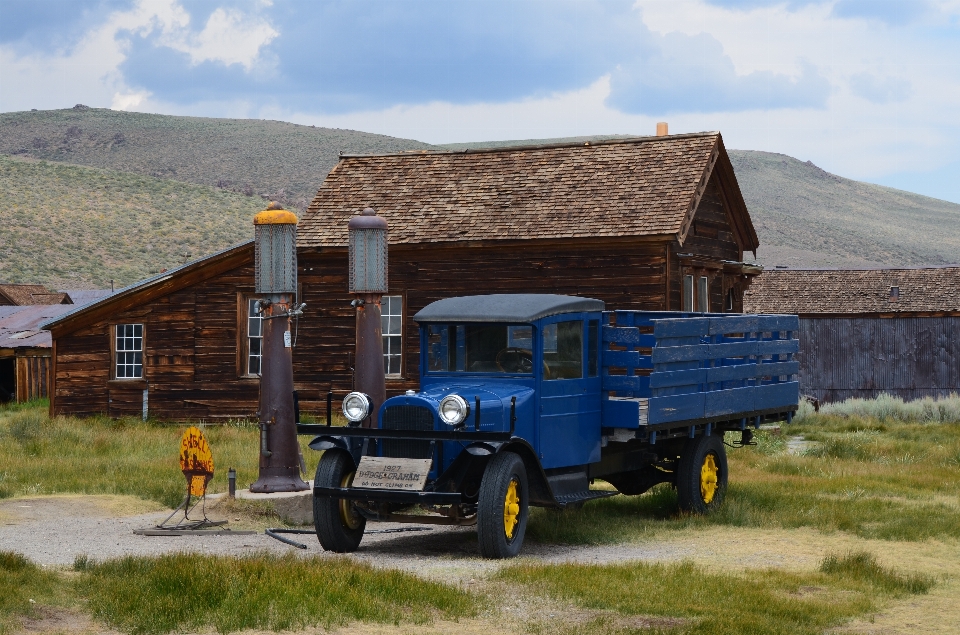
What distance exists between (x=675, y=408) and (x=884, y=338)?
73.7ft

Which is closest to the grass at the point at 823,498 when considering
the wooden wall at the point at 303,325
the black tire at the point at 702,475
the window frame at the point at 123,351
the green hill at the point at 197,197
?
the black tire at the point at 702,475

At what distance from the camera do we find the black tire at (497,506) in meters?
10.3

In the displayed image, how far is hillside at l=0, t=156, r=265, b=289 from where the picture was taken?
5872 cm

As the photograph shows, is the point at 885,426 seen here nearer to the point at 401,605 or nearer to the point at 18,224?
the point at 401,605

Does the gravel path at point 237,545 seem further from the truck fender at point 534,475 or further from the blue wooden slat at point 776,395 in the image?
the blue wooden slat at point 776,395

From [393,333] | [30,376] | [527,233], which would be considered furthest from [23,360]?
[527,233]

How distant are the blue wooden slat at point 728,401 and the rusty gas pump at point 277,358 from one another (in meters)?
4.33

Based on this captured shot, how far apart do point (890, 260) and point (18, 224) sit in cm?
6337

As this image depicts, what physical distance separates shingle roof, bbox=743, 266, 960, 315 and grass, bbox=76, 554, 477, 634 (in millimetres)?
26952

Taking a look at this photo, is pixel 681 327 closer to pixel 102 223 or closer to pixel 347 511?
pixel 347 511

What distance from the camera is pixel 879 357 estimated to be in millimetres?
33281

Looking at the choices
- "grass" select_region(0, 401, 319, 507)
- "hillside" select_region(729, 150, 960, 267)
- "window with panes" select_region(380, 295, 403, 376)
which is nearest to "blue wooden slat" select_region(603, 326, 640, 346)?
"grass" select_region(0, 401, 319, 507)

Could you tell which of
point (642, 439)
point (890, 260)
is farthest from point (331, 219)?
point (890, 260)

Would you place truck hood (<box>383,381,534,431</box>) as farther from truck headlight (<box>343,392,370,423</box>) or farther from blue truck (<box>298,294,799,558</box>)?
truck headlight (<box>343,392,370,423</box>)
